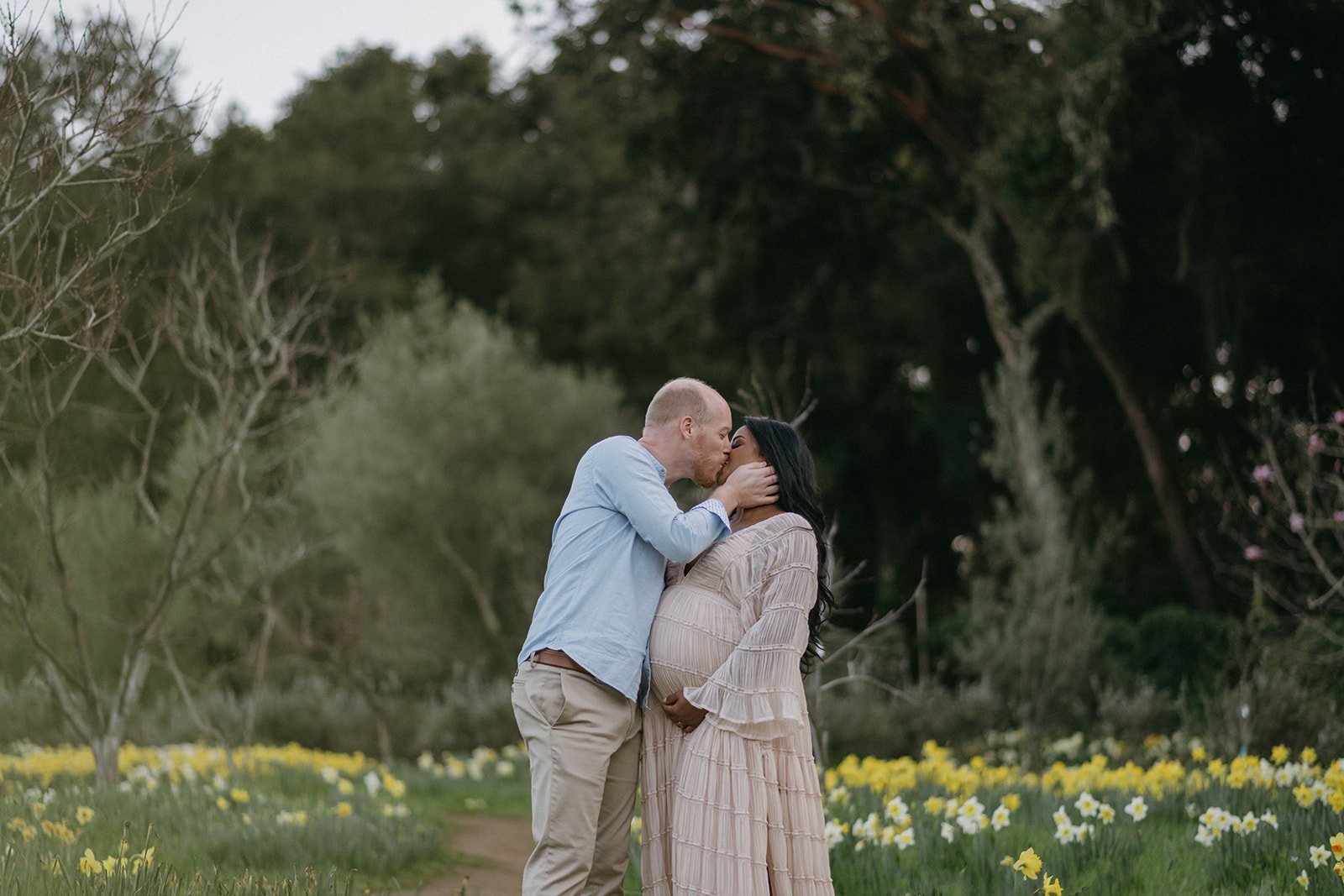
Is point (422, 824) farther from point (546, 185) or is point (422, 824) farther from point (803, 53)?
point (546, 185)

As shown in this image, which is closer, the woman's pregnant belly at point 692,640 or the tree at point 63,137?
the woman's pregnant belly at point 692,640

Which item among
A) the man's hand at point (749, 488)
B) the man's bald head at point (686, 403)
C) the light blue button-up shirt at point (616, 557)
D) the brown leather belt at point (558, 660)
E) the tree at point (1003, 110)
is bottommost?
the brown leather belt at point (558, 660)

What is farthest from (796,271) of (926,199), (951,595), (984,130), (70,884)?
(70,884)

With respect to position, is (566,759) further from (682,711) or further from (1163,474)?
(1163,474)

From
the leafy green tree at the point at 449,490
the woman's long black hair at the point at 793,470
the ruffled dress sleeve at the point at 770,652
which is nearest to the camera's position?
the ruffled dress sleeve at the point at 770,652

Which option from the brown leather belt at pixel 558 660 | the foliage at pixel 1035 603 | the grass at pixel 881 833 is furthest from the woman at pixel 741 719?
the foliage at pixel 1035 603

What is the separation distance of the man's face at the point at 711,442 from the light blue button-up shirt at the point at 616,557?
0.12m

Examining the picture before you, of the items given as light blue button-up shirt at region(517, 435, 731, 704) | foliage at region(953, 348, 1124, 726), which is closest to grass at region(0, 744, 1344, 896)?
light blue button-up shirt at region(517, 435, 731, 704)

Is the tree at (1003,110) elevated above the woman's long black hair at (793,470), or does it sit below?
above

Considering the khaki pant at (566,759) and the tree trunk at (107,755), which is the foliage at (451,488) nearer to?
the tree trunk at (107,755)

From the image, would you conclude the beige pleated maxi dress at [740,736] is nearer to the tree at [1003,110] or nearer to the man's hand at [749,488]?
the man's hand at [749,488]

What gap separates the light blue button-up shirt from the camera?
4184 millimetres

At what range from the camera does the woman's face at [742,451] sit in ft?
14.8

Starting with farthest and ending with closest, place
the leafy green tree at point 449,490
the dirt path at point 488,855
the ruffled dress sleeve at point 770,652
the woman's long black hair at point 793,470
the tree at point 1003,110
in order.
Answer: the leafy green tree at point 449,490
the tree at point 1003,110
the dirt path at point 488,855
the woman's long black hair at point 793,470
the ruffled dress sleeve at point 770,652
